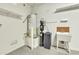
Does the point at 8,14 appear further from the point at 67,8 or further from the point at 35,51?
the point at 67,8

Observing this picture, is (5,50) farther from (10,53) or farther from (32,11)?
(32,11)

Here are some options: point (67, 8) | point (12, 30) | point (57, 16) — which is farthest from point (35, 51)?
point (67, 8)

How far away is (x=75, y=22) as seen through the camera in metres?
2.59

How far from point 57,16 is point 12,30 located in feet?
4.63

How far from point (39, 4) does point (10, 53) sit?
1.60 meters

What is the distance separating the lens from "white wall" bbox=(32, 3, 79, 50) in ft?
7.25

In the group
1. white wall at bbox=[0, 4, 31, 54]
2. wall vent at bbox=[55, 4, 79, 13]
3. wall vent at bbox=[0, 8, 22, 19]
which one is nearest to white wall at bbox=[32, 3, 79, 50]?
wall vent at bbox=[55, 4, 79, 13]

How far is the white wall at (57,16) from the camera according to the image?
221cm

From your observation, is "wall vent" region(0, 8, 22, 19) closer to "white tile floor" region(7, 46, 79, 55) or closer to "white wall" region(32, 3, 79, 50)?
"white wall" region(32, 3, 79, 50)

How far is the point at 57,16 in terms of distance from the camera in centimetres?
233

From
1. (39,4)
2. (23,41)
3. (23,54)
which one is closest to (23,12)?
(39,4)

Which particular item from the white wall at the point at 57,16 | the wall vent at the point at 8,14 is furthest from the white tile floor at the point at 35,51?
the wall vent at the point at 8,14

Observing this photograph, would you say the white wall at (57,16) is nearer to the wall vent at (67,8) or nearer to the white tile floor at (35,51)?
the wall vent at (67,8)

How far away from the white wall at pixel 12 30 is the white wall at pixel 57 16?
35cm
